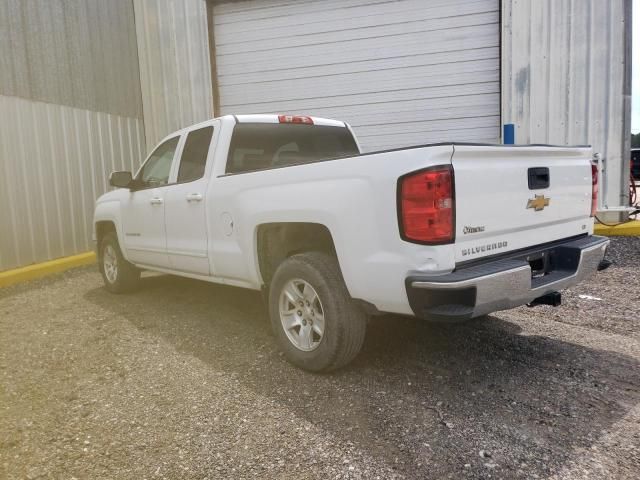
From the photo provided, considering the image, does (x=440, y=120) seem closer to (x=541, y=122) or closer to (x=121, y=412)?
(x=541, y=122)

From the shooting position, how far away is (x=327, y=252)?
3436 millimetres

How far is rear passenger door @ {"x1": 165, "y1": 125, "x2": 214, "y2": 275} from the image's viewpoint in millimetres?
4336

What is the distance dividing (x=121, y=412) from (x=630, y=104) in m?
7.95

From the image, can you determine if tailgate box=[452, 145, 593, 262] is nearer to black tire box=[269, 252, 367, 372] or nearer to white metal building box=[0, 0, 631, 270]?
black tire box=[269, 252, 367, 372]

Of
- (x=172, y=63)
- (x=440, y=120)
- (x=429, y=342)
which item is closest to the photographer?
(x=429, y=342)

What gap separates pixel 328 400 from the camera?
3021 mm

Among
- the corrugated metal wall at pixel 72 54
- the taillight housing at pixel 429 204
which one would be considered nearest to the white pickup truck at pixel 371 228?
the taillight housing at pixel 429 204

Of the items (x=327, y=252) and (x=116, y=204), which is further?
(x=116, y=204)

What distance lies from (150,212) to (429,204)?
3.37m

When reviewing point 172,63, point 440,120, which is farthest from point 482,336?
point 172,63

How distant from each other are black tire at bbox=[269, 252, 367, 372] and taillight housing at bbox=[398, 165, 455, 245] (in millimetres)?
656

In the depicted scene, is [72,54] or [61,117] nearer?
[61,117]

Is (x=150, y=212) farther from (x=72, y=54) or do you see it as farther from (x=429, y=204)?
(x=72, y=54)

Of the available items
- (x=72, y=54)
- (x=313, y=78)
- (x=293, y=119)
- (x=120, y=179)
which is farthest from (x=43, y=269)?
(x=313, y=78)
